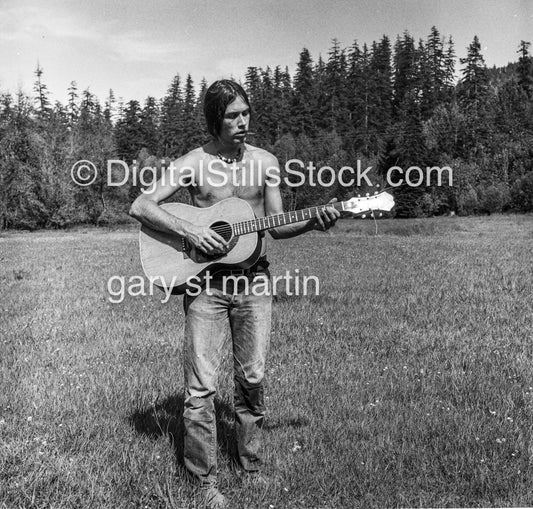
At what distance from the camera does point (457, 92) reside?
78.7 m

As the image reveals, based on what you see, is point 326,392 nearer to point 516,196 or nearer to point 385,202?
point 385,202

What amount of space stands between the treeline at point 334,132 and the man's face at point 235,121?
45427 mm

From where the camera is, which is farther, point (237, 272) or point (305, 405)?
point (305, 405)

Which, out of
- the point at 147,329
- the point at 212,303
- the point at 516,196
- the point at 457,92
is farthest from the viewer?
the point at 457,92

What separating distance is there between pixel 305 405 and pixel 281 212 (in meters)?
1.99

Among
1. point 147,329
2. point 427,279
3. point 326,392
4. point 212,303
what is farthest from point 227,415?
point 427,279

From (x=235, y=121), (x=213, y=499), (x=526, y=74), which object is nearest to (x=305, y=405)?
(x=213, y=499)

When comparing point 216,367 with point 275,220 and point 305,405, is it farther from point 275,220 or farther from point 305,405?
point 305,405

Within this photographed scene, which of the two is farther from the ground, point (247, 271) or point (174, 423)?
point (247, 271)

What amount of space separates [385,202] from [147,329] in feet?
16.4

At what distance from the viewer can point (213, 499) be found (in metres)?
3.38

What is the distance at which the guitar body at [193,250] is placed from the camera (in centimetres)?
374

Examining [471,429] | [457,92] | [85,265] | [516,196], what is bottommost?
[471,429]

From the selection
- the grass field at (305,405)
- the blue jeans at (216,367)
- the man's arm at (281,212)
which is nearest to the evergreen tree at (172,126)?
the grass field at (305,405)
